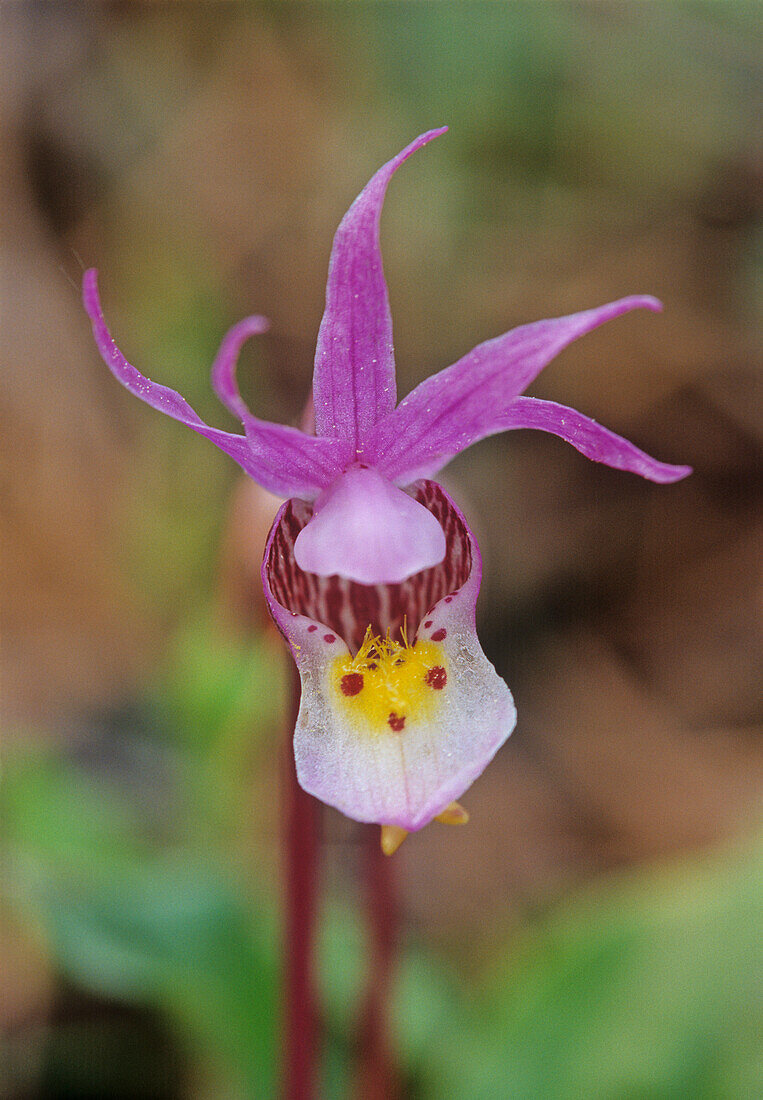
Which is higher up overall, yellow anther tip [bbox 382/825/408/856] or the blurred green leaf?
yellow anther tip [bbox 382/825/408/856]

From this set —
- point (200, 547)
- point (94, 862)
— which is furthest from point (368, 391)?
point (200, 547)

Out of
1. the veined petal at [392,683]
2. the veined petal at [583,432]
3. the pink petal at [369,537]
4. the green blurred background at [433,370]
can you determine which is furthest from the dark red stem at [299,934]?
the green blurred background at [433,370]

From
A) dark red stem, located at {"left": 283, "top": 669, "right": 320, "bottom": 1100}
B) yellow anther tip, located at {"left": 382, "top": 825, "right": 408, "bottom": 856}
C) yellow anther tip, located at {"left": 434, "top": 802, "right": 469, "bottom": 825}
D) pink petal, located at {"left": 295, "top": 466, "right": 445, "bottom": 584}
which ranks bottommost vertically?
dark red stem, located at {"left": 283, "top": 669, "right": 320, "bottom": 1100}

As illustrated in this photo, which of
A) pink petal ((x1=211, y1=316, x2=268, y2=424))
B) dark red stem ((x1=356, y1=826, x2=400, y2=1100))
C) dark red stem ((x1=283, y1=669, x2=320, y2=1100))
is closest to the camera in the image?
pink petal ((x1=211, y1=316, x2=268, y2=424))

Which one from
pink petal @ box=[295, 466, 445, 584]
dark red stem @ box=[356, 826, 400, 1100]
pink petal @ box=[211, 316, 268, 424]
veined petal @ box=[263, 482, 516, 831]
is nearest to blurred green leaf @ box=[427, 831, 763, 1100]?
dark red stem @ box=[356, 826, 400, 1100]

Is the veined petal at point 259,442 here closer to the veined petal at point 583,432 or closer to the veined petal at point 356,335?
the veined petal at point 356,335

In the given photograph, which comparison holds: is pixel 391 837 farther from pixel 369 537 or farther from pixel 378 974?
pixel 378 974

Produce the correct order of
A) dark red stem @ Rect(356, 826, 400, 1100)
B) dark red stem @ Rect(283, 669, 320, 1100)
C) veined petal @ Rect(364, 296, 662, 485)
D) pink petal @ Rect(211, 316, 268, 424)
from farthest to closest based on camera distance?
dark red stem @ Rect(356, 826, 400, 1100), dark red stem @ Rect(283, 669, 320, 1100), veined petal @ Rect(364, 296, 662, 485), pink petal @ Rect(211, 316, 268, 424)

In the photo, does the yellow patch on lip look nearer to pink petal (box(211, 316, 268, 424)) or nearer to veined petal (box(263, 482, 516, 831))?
veined petal (box(263, 482, 516, 831))
